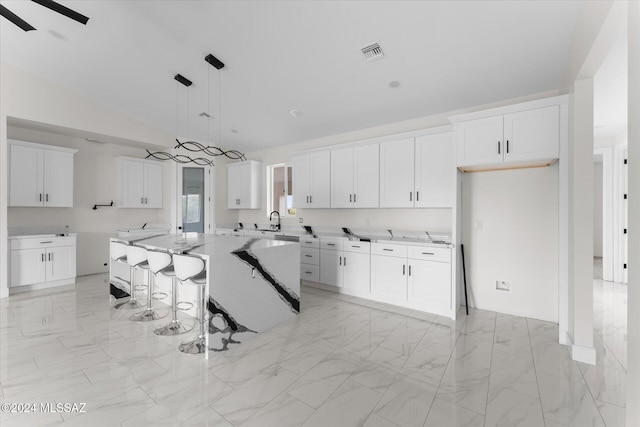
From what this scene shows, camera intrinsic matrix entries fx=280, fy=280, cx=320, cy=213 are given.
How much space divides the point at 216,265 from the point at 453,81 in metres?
3.38

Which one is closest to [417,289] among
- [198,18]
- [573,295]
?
[573,295]

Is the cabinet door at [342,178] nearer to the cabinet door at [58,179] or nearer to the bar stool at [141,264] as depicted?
the bar stool at [141,264]

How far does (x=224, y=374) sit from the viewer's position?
227 centimetres

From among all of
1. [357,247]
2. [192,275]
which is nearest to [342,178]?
[357,247]

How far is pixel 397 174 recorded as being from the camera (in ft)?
13.9

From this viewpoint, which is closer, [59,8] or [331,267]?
[59,8]

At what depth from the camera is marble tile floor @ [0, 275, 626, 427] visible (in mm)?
1805

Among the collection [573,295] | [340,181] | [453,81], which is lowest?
[573,295]

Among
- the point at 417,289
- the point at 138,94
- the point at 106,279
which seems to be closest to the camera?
the point at 417,289

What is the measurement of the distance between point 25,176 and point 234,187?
11.5 feet

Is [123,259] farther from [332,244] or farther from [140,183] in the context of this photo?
[332,244]

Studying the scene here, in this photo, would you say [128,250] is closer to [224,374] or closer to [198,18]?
[224,374]

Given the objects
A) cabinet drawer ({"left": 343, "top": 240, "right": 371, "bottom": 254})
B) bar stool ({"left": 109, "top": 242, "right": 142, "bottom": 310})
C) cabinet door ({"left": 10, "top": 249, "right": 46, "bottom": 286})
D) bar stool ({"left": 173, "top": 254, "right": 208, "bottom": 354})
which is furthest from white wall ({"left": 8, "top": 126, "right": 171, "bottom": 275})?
cabinet drawer ({"left": 343, "top": 240, "right": 371, "bottom": 254})

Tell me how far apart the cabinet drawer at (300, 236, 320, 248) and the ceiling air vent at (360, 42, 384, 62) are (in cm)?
281
